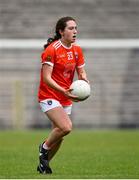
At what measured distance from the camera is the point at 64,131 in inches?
444

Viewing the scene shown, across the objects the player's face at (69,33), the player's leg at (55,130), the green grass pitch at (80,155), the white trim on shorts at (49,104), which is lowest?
the green grass pitch at (80,155)

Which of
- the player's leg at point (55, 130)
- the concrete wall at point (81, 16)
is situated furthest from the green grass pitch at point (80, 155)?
the concrete wall at point (81, 16)

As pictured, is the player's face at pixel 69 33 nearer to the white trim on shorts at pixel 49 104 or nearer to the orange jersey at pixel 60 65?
the orange jersey at pixel 60 65

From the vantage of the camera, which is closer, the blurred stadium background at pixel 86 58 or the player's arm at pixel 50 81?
the player's arm at pixel 50 81

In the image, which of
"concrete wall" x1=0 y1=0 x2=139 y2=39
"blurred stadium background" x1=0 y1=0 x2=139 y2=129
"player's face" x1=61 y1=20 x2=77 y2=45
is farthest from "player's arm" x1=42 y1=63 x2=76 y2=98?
"concrete wall" x1=0 y1=0 x2=139 y2=39

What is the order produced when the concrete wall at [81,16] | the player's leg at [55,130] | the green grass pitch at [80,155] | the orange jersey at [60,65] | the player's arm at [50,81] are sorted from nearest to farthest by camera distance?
the player's arm at [50,81] < the player's leg at [55,130] < the orange jersey at [60,65] < the green grass pitch at [80,155] < the concrete wall at [81,16]

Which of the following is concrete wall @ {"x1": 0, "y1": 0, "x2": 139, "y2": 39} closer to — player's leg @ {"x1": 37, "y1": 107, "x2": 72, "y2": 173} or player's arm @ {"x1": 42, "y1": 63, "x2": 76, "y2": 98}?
player's leg @ {"x1": 37, "y1": 107, "x2": 72, "y2": 173}

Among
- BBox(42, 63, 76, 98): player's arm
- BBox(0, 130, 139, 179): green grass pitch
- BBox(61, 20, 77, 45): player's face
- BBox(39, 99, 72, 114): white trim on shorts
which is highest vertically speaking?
→ BBox(61, 20, 77, 45): player's face

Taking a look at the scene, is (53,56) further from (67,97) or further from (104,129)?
(104,129)

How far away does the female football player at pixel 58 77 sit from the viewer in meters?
11.3

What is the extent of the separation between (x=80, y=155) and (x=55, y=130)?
4.25 metres

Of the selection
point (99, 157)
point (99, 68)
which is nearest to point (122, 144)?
point (99, 157)

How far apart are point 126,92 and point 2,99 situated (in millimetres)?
3828

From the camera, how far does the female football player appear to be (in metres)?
11.3
